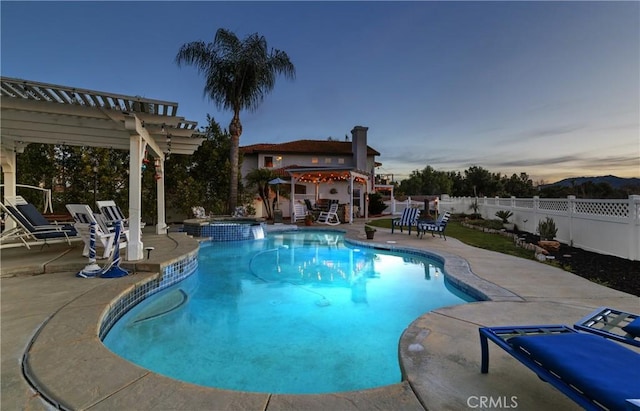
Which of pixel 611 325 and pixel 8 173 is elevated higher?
pixel 8 173

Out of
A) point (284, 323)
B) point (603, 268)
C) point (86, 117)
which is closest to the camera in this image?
point (284, 323)

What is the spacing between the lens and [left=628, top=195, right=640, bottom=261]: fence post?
20.7ft

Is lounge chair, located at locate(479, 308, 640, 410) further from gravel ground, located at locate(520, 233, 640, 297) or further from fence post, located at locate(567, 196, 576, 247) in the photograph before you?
fence post, located at locate(567, 196, 576, 247)

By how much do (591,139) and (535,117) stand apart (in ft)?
10.3

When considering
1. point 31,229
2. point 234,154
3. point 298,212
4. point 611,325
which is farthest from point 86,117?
point 298,212

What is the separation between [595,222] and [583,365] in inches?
331

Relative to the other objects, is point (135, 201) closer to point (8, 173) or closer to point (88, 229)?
point (88, 229)

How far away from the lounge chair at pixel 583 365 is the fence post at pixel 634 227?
6652 mm

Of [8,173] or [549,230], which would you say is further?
[549,230]

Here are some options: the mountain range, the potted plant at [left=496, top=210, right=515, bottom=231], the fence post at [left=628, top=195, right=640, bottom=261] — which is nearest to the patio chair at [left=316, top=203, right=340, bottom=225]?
the potted plant at [left=496, top=210, right=515, bottom=231]

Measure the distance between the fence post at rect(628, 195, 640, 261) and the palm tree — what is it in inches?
553

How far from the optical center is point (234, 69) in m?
14.5

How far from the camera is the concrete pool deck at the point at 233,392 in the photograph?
6.13ft

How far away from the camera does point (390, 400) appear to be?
190 cm
